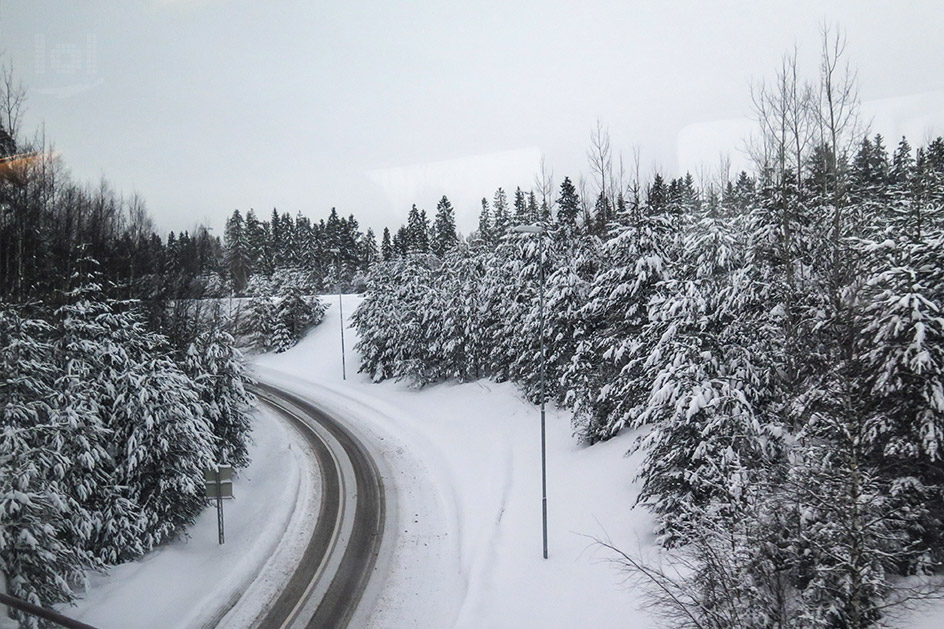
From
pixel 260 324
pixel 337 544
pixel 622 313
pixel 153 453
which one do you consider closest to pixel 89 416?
pixel 153 453

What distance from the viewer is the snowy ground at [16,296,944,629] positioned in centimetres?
1102

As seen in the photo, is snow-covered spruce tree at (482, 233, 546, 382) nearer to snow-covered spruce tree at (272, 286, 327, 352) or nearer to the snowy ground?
the snowy ground

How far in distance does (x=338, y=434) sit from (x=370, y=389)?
10383 millimetres

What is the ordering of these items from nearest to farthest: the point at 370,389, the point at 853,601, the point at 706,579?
1. the point at 853,601
2. the point at 706,579
3. the point at 370,389

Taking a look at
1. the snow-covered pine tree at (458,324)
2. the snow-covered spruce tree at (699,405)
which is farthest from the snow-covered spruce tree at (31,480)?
the snow-covered pine tree at (458,324)

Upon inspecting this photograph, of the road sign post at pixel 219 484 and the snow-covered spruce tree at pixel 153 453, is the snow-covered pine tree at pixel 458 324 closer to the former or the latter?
the road sign post at pixel 219 484

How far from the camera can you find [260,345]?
51375 mm

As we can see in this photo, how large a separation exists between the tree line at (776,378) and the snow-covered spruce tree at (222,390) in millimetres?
12821

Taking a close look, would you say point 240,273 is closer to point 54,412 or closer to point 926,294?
point 54,412

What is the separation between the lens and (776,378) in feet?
40.6

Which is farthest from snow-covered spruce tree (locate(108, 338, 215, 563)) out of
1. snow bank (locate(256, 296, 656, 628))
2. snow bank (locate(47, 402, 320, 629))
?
snow bank (locate(256, 296, 656, 628))

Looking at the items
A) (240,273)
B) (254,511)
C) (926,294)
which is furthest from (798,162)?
(240,273)

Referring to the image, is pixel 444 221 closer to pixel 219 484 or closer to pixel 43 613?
pixel 219 484

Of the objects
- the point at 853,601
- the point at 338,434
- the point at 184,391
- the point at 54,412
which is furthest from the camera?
the point at 338,434
